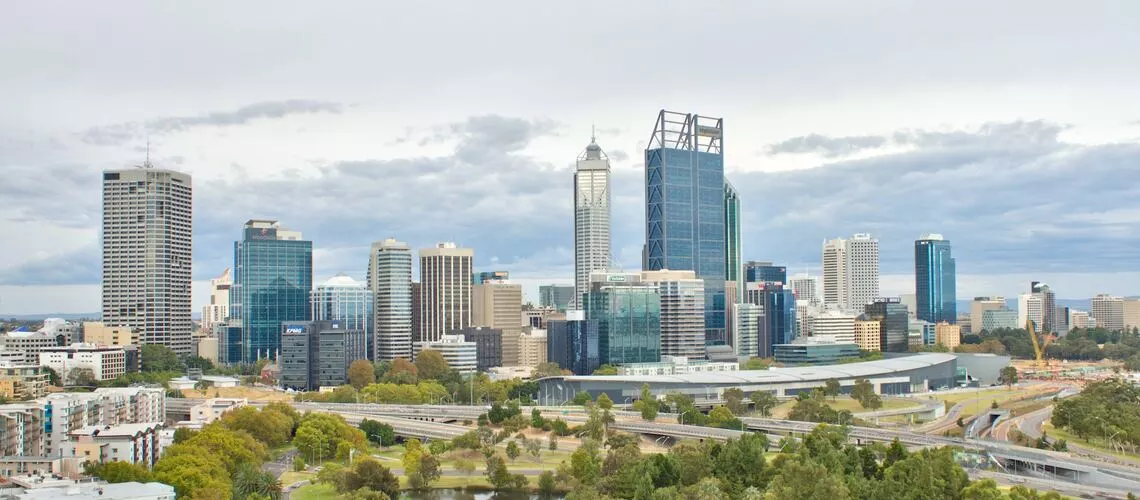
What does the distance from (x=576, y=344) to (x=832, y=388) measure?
40.5 meters

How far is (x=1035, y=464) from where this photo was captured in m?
70.8

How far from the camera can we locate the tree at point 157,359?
145m

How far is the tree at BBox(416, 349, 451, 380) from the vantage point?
445ft

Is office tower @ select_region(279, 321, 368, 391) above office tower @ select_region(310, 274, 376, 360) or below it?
below

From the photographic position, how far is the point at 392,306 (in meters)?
168

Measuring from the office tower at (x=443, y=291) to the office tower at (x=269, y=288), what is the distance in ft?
80.8

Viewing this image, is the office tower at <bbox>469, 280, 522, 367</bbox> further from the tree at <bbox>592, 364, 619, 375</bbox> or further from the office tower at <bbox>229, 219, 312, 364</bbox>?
the tree at <bbox>592, 364, 619, 375</bbox>

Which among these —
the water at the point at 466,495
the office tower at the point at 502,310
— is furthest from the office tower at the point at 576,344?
the water at the point at 466,495

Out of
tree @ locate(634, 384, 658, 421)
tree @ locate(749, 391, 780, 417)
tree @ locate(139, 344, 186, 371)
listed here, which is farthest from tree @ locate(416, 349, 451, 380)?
tree @ locate(749, 391, 780, 417)

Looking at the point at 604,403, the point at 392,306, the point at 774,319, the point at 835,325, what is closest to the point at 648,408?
the point at 604,403

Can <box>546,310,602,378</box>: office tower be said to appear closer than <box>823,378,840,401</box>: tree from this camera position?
No

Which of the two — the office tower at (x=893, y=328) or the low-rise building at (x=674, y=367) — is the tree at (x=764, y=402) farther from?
the office tower at (x=893, y=328)

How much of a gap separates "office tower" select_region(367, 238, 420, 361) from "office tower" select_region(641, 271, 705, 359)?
38270 mm

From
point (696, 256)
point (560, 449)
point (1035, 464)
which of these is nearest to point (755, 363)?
point (696, 256)
